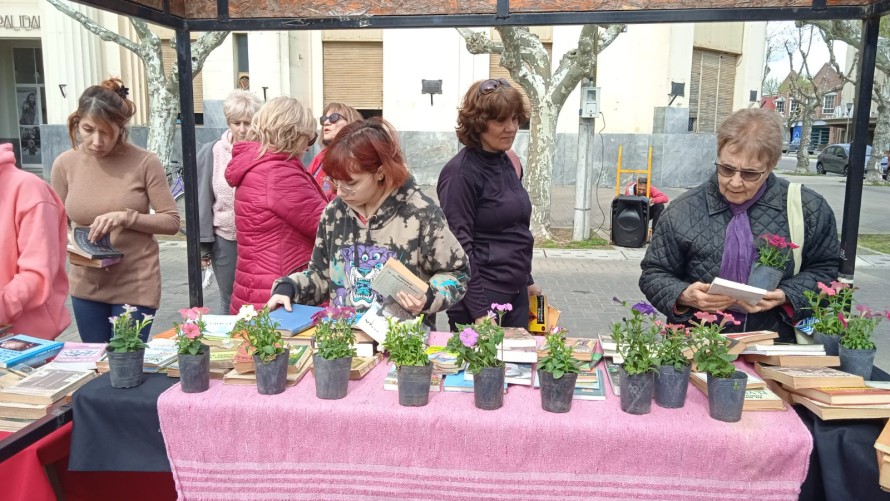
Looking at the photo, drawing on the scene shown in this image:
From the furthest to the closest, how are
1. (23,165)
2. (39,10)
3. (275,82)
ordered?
(23,165) < (275,82) < (39,10)

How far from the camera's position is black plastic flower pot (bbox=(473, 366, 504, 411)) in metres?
1.93

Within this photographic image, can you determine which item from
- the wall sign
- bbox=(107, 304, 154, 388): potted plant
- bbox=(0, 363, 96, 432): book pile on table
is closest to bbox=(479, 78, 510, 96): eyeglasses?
bbox=(107, 304, 154, 388): potted plant

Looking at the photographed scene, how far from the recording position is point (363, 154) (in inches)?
92.7

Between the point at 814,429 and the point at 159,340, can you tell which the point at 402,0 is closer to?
the point at 159,340

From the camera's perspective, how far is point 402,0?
10.2ft

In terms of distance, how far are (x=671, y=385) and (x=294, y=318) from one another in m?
1.36

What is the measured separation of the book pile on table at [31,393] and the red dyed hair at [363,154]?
3.62 feet

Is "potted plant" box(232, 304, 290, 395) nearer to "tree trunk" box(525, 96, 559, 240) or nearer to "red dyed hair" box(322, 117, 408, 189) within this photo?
"red dyed hair" box(322, 117, 408, 189)

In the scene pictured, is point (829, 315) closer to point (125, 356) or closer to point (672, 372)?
point (672, 372)

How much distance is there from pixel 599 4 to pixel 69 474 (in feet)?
9.06

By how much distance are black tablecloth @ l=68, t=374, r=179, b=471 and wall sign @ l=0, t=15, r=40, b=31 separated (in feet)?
63.1

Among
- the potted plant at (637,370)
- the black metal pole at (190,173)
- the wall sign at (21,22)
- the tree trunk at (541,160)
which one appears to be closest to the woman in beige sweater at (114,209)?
the black metal pole at (190,173)

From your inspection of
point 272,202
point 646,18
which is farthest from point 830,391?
point 272,202

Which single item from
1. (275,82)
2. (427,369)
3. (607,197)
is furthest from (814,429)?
(275,82)
